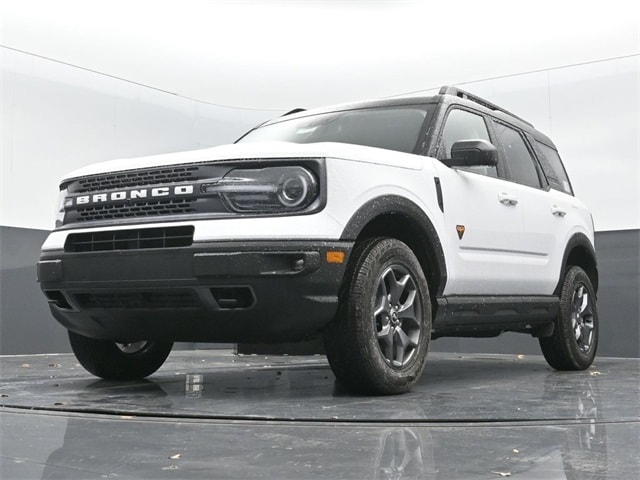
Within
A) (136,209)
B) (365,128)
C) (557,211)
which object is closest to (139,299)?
(136,209)

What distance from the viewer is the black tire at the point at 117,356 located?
222 inches

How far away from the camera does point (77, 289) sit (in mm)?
4793

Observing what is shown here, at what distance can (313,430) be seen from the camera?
3.42m

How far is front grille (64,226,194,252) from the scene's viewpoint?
4.45 meters

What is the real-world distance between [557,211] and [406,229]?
2.15 m

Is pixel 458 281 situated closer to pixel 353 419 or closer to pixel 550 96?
pixel 353 419

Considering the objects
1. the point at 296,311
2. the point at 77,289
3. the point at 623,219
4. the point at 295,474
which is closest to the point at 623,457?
the point at 295,474

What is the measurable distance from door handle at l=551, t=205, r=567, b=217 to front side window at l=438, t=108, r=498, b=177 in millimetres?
821

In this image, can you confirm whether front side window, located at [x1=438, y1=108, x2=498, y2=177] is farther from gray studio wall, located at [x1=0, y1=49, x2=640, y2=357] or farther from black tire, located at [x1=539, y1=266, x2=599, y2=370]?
gray studio wall, located at [x1=0, y1=49, x2=640, y2=357]

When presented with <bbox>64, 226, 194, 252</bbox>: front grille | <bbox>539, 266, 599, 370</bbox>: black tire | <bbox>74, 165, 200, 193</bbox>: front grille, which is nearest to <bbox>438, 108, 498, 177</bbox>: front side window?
Result: <bbox>539, 266, 599, 370</bbox>: black tire

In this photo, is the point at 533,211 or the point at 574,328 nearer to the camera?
the point at 533,211

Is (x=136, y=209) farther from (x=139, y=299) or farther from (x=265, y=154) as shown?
(x=265, y=154)

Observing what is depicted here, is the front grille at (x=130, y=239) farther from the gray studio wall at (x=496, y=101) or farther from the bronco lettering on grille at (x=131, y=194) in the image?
the gray studio wall at (x=496, y=101)

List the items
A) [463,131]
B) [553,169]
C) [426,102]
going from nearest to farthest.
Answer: [426,102], [463,131], [553,169]
